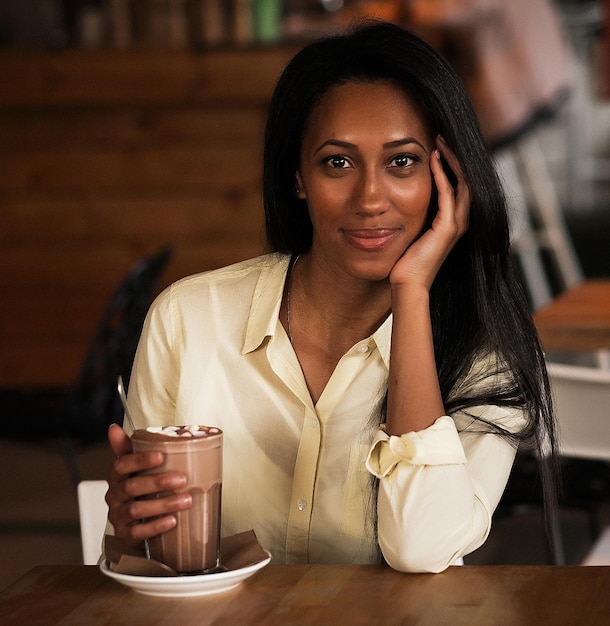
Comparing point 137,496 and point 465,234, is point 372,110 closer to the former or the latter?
point 465,234

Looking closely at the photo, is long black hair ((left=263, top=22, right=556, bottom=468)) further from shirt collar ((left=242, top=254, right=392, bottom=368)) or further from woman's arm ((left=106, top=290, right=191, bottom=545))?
woman's arm ((left=106, top=290, right=191, bottom=545))

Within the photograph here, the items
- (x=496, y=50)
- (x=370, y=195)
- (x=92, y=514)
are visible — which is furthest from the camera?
(x=496, y=50)

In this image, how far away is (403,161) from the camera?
1576 millimetres

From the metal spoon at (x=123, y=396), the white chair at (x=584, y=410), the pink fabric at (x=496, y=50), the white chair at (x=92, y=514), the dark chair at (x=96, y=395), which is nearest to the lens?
the metal spoon at (x=123, y=396)

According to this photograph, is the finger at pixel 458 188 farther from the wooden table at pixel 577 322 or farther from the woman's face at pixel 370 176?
the wooden table at pixel 577 322

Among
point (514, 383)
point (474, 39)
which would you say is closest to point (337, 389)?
point (514, 383)

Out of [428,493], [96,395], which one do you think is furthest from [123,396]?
[96,395]

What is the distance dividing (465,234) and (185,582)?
2.29 ft

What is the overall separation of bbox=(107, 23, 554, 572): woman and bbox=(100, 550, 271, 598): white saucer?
→ 0.28 m

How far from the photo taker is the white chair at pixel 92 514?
164 cm

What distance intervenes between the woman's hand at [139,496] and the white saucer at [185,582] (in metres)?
0.06

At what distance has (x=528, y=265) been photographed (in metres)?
5.51

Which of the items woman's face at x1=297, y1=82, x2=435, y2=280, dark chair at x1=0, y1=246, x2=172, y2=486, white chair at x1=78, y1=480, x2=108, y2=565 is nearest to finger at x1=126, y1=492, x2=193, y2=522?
white chair at x1=78, y1=480, x2=108, y2=565

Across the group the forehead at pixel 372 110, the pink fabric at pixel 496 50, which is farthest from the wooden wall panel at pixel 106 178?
the forehead at pixel 372 110
